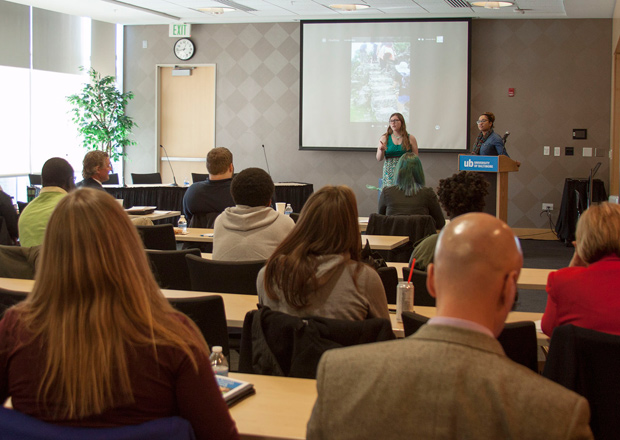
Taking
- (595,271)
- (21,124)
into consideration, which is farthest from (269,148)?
(595,271)

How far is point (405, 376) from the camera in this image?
1.15 m

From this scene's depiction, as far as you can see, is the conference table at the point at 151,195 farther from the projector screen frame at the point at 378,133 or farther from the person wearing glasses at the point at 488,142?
the person wearing glasses at the point at 488,142

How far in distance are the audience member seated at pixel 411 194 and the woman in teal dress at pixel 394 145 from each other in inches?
101

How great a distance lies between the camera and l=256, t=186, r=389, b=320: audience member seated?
2.42 metres

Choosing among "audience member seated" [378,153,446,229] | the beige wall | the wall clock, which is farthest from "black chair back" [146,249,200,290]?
the wall clock

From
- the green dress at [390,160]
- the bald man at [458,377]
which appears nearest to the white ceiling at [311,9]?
the green dress at [390,160]

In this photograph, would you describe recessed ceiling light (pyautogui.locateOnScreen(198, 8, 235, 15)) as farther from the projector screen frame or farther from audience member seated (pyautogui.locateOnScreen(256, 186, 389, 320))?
audience member seated (pyautogui.locateOnScreen(256, 186, 389, 320))

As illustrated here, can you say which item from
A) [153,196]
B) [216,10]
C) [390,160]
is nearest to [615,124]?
[390,160]

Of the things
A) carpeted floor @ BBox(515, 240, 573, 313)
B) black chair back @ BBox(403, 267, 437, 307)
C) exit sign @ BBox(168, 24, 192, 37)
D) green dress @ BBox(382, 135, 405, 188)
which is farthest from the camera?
exit sign @ BBox(168, 24, 192, 37)

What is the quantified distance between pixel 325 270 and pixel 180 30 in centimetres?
966

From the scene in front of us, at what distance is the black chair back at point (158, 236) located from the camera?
4.83 m

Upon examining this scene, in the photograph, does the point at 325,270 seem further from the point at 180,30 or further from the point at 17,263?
the point at 180,30

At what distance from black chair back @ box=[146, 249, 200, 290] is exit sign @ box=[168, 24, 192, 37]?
807cm

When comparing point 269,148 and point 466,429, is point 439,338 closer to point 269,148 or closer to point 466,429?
point 466,429
